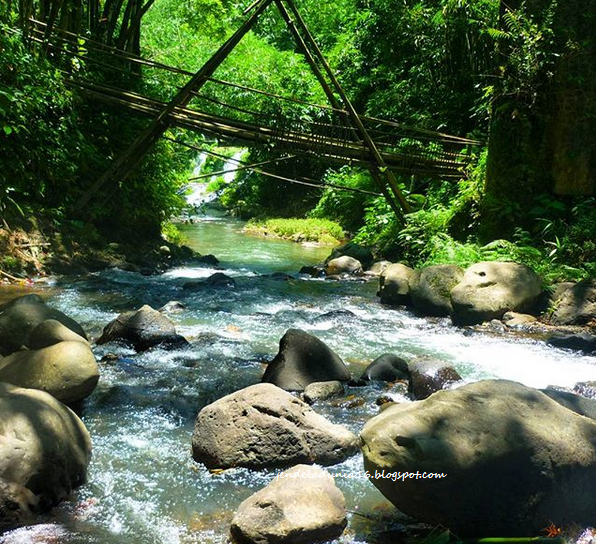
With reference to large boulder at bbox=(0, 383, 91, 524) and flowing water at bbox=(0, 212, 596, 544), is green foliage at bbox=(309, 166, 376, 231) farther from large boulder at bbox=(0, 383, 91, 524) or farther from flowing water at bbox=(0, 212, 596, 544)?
large boulder at bbox=(0, 383, 91, 524)

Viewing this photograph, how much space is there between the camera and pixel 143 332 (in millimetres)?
6168

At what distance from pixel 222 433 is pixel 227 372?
166 centimetres

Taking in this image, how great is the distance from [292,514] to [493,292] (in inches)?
197

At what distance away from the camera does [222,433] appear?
3.85 meters

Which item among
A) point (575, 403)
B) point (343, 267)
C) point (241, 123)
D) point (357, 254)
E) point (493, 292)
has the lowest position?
point (343, 267)

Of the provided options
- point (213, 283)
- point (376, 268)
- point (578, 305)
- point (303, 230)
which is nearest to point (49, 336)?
point (213, 283)

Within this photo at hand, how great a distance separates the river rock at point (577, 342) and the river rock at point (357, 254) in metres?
5.27

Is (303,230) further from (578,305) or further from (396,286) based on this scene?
(578,305)

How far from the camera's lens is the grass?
16.2 meters

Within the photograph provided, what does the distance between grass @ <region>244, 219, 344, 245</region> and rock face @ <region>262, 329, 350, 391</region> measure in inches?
419

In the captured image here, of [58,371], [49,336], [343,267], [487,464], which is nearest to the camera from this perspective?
[487,464]

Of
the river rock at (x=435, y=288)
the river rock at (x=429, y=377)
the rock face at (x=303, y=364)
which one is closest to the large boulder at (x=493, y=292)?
the river rock at (x=435, y=288)

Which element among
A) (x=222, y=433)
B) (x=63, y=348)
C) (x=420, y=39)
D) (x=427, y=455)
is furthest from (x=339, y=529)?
(x=420, y=39)

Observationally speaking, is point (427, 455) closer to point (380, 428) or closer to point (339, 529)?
point (380, 428)
